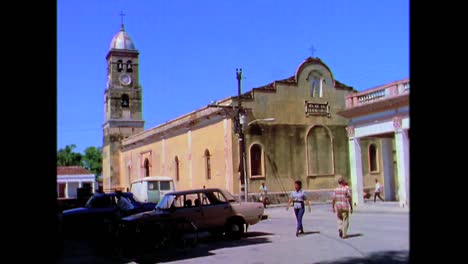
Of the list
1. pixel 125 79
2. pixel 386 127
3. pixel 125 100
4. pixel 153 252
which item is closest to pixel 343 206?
pixel 153 252

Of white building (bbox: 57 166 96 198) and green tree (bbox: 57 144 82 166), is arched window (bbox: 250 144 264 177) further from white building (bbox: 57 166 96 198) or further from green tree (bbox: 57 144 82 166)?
green tree (bbox: 57 144 82 166)

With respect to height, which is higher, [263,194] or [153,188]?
[153,188]

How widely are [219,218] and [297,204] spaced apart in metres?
2.24

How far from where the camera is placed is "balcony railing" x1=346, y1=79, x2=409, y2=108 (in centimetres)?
2387

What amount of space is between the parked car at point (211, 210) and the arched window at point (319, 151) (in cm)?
1966

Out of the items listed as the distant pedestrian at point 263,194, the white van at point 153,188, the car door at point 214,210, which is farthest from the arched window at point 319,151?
the car door at point 214,210

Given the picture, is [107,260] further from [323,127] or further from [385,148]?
[323,127]

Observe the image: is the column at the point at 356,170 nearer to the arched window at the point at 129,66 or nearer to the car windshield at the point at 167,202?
the car windshield at the point at 167,202

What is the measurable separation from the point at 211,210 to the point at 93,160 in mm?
89109

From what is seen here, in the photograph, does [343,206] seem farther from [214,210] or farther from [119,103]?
[119,103]

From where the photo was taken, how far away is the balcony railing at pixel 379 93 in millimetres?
23870

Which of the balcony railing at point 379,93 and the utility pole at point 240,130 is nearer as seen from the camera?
the balcony railing at point 379,93

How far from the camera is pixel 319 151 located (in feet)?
114

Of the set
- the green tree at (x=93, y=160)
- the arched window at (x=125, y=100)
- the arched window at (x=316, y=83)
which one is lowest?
the green tree at (x=93, y=160)
